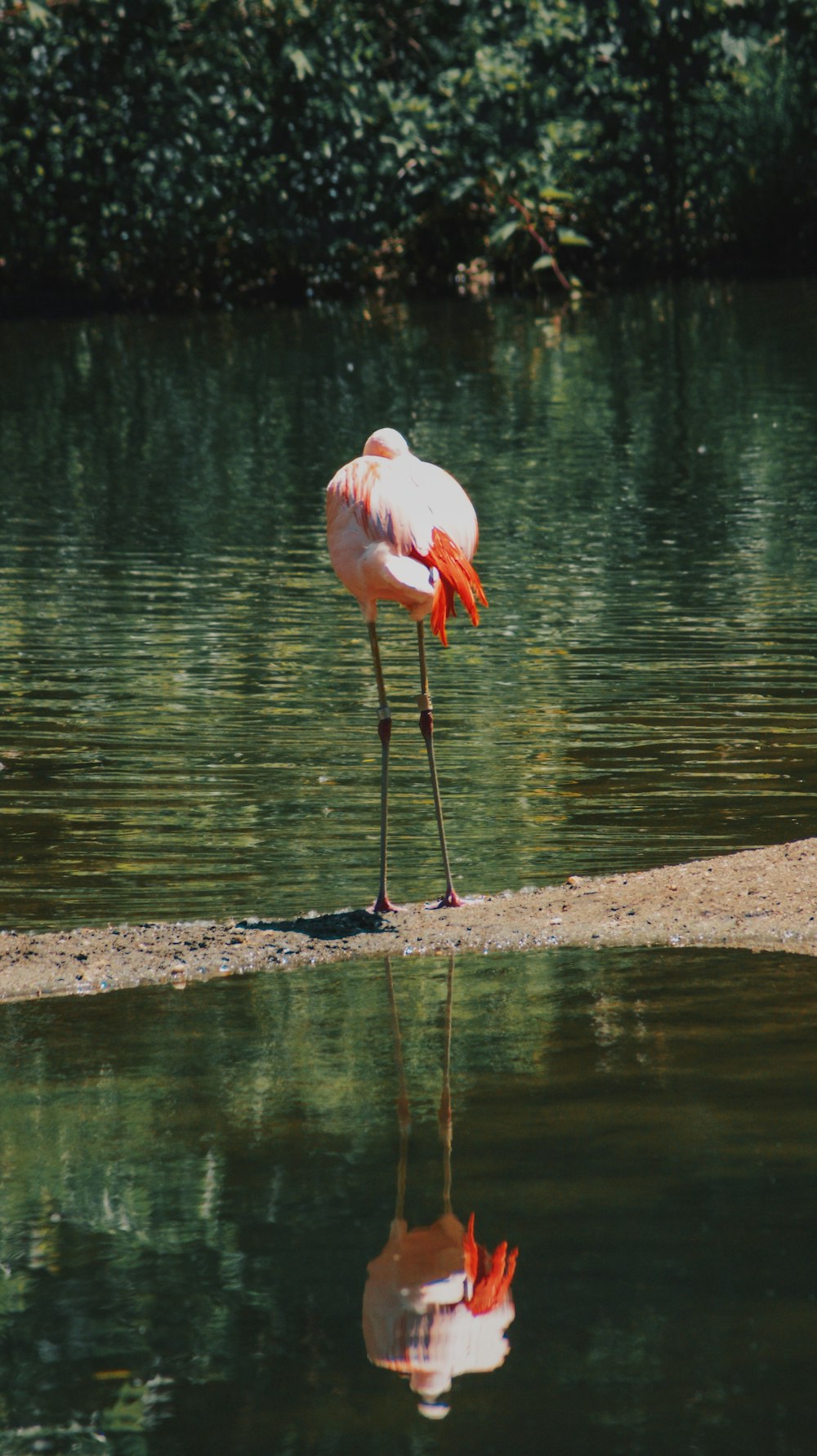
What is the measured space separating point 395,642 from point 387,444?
3.47 m

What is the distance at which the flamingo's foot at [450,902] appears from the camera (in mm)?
5461

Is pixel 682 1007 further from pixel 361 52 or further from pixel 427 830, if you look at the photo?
pixel 361 52

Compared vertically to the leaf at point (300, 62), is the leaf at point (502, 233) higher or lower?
lower

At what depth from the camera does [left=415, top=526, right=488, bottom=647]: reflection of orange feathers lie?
530 centimetres

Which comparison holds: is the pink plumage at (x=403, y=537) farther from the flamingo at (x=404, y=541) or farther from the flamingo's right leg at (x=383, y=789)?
the flamingo's right leg at (x=383, y=789)

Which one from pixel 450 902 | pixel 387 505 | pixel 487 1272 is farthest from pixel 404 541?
pixel 487 1272

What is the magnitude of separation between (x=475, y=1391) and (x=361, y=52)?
983 inches

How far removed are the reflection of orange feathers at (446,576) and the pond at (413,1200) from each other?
1.03 meters

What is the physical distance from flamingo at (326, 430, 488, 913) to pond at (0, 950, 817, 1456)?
949mm

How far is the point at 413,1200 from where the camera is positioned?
3.70 meters

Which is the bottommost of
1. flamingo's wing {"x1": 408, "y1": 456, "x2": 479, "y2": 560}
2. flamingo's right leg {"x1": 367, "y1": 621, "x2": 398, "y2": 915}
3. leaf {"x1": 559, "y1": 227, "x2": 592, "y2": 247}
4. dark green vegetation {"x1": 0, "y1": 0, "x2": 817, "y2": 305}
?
flamingo's right leg {"x1": 367, "y1": 621, "x2": 398, "y2": 915}

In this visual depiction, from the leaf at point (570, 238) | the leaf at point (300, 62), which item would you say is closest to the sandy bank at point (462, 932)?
the leaf at point (570, 238)

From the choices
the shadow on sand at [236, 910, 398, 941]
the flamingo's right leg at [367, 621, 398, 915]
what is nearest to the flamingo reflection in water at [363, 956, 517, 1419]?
the shadow on sand at [236, 910, 398, 941]

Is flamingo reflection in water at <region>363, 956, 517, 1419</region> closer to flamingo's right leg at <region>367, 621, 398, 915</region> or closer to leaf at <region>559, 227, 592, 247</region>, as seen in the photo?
flamingo's right leg at <region>367, 621, 398, 915</region>
